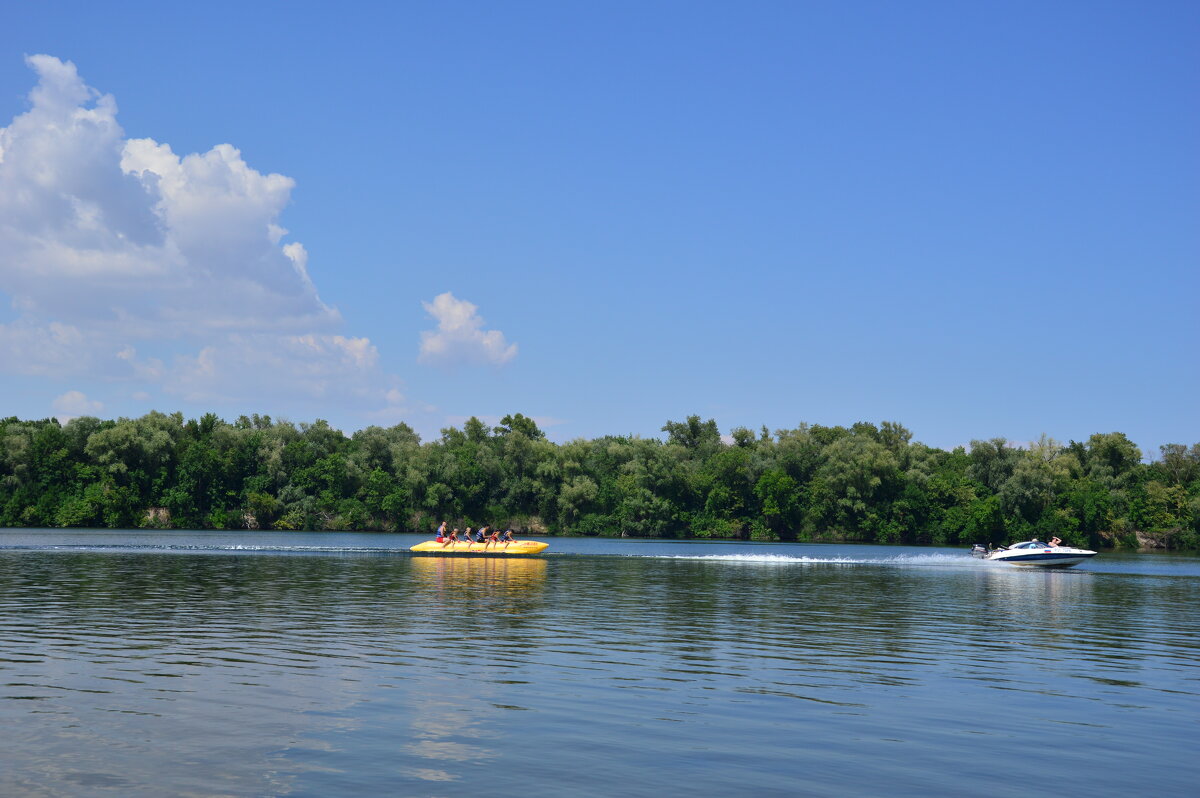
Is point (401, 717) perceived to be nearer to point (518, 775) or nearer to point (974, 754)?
point (518, 775)

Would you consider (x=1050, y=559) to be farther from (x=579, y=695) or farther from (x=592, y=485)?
(x=592, y=485)

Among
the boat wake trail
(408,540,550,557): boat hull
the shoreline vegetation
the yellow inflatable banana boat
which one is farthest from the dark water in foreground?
the shoreline vegetation

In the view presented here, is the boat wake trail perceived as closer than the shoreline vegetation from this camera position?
Yes

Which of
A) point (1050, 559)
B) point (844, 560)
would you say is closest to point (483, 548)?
point (844, 560)

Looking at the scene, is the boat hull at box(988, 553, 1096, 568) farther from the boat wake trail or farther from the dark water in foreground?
the dark water in foreground

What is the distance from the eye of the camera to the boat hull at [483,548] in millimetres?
73625

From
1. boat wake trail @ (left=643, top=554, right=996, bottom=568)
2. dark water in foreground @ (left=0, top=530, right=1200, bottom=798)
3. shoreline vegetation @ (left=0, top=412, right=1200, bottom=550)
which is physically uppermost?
shoreline vegetation @ (left=0, top=412, right=1200, bottom=550)

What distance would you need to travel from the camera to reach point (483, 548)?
243 ft

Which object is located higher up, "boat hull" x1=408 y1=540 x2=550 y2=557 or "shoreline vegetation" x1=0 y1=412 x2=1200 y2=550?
"shoreline vegetation" x1=0 y1=412 x2=1200 y2=550

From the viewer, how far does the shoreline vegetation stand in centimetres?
12644

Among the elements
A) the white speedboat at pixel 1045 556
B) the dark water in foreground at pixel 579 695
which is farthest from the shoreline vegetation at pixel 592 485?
the dark water in foreground at pixel 579 695

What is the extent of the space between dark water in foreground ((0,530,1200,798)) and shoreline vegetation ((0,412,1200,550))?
91.7 metres

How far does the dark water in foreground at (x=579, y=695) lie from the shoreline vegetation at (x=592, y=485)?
3611 inches

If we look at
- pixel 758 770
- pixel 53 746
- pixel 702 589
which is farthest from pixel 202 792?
pixel 702 589
